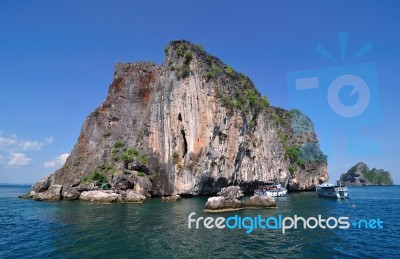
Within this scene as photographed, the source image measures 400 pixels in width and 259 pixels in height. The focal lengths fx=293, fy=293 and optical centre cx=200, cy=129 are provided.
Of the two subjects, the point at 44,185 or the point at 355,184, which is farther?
the point at 355,184

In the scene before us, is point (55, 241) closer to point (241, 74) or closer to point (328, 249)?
Answer: point (328, 249)

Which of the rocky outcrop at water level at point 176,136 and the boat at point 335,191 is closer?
the rocky outcrop at water level at point 176,136

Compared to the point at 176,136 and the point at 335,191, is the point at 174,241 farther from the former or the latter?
the point at 335,191

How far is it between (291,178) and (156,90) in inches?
1908

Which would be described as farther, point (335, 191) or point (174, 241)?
point (335, 191)

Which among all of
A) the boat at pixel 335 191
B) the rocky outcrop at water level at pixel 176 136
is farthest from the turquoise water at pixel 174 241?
the boat at pixel 335 191

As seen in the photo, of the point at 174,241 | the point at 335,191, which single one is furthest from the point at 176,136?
the point at 174,241

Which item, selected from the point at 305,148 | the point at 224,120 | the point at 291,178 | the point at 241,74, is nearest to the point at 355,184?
the point at 305,148

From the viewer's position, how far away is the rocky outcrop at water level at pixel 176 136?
198ft

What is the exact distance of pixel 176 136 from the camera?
63.0m

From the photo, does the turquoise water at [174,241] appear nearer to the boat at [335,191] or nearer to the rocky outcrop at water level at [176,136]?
the rocky outcrop at water level at [176,136]

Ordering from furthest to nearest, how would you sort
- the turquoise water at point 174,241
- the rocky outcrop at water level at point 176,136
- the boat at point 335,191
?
the boat at point 335,191
the rocky outcrop at water level at point 176,136
the turquoise water at point 174,241

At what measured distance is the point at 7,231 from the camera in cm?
2716

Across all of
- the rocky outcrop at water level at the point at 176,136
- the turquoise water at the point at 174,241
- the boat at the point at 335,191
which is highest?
the rocky outcrop at water level at the point at 176,136
